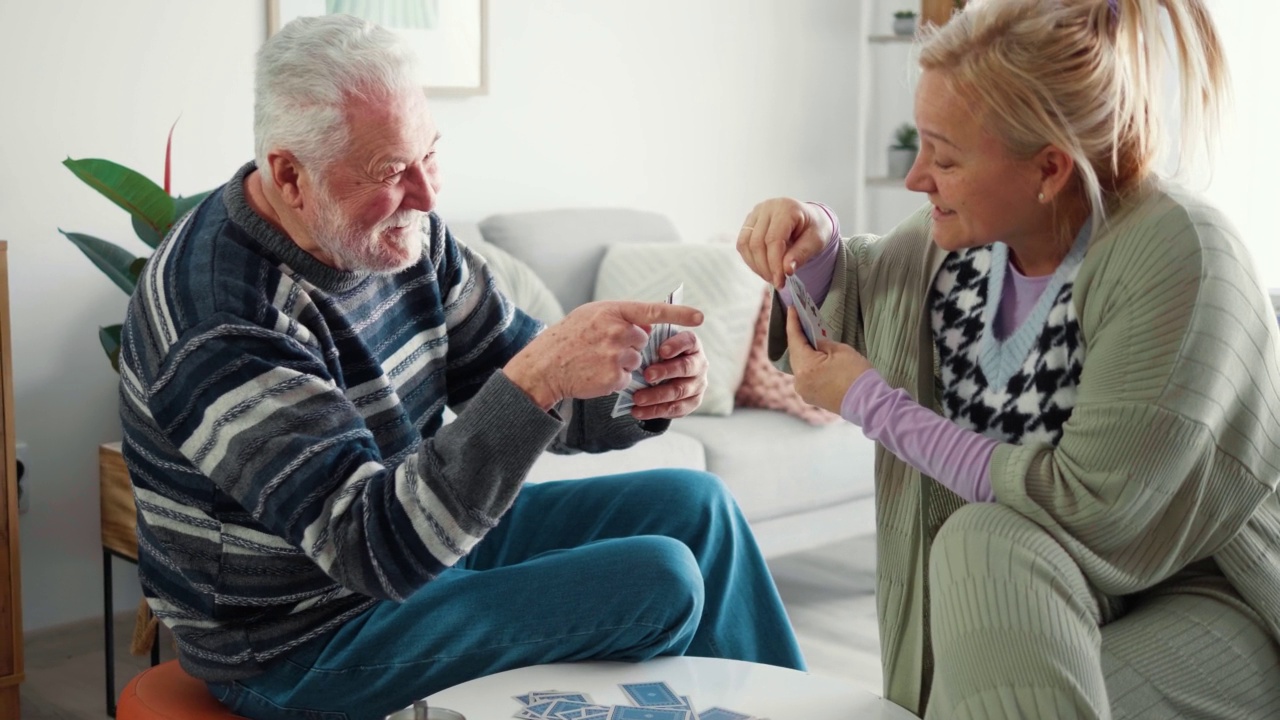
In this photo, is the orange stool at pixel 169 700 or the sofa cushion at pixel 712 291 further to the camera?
the sofa cushion at pixel 712 291

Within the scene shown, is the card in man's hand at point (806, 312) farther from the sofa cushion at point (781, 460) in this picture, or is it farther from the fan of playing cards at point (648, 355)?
the sofa cushion at point (781, 460)

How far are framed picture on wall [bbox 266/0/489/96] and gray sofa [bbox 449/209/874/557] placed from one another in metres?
0.38

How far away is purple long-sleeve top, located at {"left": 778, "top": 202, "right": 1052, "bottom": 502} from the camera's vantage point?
141 cm

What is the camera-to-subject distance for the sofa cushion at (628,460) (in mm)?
2686

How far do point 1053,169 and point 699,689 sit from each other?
0.68 metres

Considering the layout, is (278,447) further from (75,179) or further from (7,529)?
(75,179)

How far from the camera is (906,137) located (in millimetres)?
4531

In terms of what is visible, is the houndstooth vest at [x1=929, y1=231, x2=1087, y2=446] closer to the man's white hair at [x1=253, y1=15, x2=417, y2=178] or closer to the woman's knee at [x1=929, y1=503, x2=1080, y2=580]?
the woman's knee at [x1=929, y1=503, x2=1080, y2=580]

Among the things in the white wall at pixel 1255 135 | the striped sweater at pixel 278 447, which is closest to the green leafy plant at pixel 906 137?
the white wall at pixel 1255 135

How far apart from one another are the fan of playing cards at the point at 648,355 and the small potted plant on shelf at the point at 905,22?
3.08m

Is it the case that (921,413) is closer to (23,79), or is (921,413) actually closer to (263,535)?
(263,535)

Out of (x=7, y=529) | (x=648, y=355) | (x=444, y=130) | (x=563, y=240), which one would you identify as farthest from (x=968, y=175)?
(x=444, y=130)

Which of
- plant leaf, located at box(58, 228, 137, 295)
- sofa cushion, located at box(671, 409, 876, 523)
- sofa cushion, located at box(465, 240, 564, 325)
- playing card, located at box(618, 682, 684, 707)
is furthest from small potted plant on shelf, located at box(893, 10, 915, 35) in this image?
playing card, located at box(618, 682, 684, 707)

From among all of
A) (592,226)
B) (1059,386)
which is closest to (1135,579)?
(1059,386)
